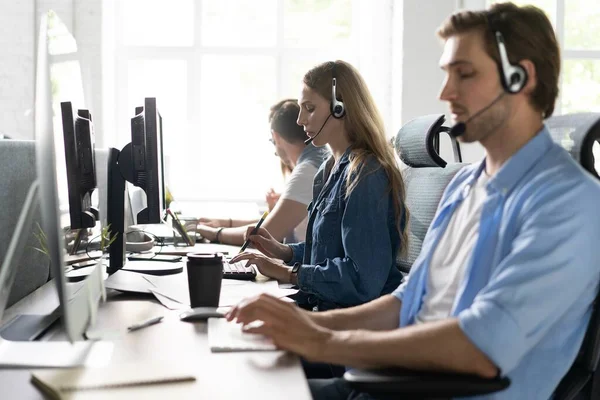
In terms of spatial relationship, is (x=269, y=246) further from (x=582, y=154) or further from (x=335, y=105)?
(x=582, y=154)

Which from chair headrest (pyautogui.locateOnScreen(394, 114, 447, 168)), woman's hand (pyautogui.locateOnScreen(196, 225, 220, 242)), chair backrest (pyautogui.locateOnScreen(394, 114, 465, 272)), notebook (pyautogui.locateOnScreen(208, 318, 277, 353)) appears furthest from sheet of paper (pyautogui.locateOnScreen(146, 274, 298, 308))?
woman's hand (pyautogui.locateOnScreen(196, 225, 220, 242))

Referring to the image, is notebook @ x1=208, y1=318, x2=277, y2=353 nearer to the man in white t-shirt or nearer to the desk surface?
the desk surface

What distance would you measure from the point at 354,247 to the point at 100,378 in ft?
3.07

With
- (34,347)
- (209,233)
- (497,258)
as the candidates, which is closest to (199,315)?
(34,347)

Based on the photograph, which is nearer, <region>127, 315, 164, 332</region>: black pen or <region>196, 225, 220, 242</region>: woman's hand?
<region>127, 315, 164, 332</region>: black pen

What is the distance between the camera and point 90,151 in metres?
1.64

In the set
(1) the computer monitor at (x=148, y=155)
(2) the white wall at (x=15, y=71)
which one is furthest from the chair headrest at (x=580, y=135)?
(2) the white wall at (x=15, y=71)

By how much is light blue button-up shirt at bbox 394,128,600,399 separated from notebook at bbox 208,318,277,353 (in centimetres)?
31

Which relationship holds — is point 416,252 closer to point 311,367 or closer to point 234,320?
point 311,367

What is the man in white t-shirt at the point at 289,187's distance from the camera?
281 centimetres

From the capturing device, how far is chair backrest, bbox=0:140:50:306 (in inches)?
60.2

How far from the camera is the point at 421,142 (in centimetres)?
183

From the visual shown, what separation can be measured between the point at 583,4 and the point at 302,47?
1.78 metres

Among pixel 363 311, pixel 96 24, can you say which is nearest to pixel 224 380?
pixel 363 311
